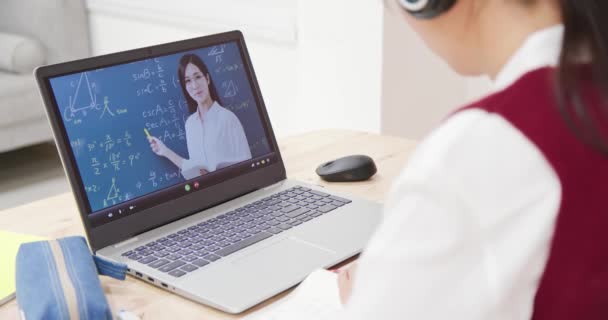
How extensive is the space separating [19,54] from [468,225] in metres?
3.23

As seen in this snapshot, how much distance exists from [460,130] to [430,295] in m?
0.12

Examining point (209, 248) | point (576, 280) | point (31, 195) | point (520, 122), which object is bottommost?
point (31, 195)

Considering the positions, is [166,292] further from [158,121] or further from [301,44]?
[301,44]

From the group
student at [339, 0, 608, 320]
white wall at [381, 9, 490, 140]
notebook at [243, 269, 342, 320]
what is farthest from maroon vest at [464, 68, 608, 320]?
white wall at [381, 9, 490, 140]

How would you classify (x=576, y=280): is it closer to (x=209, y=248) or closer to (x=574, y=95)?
(x=574, y=95)

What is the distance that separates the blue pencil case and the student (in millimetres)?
394

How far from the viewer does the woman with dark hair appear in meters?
1.22

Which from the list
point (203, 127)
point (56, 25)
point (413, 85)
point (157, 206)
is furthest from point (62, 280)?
point (56, 25)

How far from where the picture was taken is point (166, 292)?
997 mm

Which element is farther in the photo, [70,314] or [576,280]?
[70,314]

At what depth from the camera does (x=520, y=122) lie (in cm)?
56

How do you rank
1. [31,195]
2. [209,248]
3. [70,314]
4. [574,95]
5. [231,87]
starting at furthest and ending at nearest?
[31,195] → [231,87] → [209,248] → [70,314] → [574,95]

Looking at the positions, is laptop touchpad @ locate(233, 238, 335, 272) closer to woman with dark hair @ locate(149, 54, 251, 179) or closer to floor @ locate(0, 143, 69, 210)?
woman with dark hair @ locate(149, 54, 251, 179)

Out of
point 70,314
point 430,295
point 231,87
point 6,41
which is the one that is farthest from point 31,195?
point 430,295
